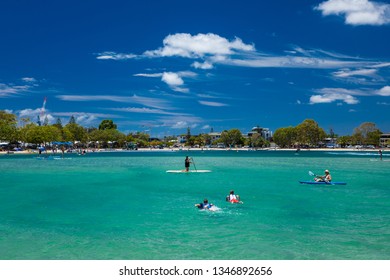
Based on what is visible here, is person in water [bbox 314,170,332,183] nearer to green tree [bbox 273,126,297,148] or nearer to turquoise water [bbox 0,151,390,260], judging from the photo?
turquoise water [bbox 0,151,390,260]

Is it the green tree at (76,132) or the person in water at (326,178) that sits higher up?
the green tree at (76,132)

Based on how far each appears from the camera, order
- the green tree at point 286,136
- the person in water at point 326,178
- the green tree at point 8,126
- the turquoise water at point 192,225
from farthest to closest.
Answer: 1. the green tree at point 286,136
2. the green tree at point 8,126
3. the person in water at point 326,178
4. the turquoise water at point 192,225

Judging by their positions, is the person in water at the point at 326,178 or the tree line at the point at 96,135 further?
the tree line at the point at 96,135

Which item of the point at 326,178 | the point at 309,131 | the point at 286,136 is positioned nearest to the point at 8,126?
the point at 326,178

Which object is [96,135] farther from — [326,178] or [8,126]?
[326,178]

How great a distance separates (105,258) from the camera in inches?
515

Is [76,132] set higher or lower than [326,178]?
higher

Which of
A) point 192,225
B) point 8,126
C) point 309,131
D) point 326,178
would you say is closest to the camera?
point 192,225

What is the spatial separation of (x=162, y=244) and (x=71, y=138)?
145645 millimetres

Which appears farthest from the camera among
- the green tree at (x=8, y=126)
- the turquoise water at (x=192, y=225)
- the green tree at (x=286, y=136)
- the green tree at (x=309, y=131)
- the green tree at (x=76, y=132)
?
the green tree at (x=286, y=136)

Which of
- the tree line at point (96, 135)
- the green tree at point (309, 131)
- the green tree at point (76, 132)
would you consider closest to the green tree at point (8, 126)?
the tree line at point (96, 135)

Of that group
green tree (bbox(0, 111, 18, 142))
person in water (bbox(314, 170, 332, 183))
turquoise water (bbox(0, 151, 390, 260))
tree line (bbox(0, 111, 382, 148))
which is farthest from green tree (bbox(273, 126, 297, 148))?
turquoise water (bbox(0, 151, 390, 260))

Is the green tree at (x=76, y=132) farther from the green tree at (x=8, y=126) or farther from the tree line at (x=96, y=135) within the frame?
the green tree at (x=8, y=126)

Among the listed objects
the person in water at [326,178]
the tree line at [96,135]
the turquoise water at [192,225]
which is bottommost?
the turquoise water at [192,225]
